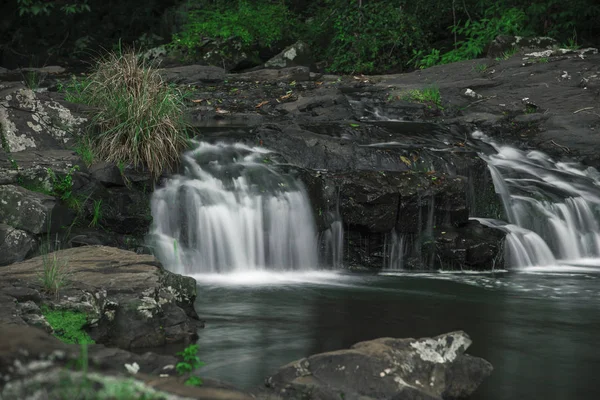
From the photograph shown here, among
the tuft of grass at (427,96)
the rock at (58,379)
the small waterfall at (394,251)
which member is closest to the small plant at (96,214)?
the small waterfall at (394,251)

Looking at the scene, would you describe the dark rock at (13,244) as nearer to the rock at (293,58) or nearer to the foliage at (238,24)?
the rock at (293,58)

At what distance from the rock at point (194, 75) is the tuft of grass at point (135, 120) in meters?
Result: 6.31

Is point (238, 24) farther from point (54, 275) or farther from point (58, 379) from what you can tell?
point (58, 379)

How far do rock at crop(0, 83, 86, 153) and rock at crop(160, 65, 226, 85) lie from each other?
662cm

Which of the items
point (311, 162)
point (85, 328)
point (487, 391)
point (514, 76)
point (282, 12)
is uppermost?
point (282, 12)

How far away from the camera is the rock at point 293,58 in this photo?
A: 20.3 meters

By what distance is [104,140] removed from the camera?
9.02 metres

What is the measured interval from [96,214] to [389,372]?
476 centimetres

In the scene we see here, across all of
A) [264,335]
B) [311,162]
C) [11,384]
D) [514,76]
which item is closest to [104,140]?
[311,162]

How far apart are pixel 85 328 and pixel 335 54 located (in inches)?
700

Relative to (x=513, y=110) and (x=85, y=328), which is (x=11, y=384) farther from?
(x=513, y=110)

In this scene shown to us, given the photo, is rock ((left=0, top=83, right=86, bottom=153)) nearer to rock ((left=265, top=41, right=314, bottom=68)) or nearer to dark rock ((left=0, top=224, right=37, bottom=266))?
dark rock ((left=0, top=224, right=37, bottom=266))

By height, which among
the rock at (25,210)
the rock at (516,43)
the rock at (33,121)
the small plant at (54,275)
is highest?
the rock at (516,43)

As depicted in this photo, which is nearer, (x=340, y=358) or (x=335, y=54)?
(x=340, y=358)
